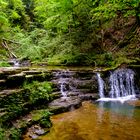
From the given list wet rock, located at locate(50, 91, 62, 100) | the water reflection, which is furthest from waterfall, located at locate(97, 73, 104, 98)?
wet rock, located at locate(50, 91, 62, 100)

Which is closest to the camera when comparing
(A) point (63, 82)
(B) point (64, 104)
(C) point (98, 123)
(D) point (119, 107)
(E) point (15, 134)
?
(E) point (15, 134)

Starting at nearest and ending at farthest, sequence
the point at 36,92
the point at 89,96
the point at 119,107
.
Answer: the point at 36,92 < the point at 119,107 < the point at 89,96

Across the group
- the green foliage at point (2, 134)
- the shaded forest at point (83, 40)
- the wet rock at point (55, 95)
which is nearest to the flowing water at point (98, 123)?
the green foliage at point (2, 134)

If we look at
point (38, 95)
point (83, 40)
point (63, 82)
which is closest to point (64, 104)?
point (38, 95)

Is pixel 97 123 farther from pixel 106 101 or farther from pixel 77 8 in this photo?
pixel 77 8

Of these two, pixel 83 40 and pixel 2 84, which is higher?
pixel 83 40

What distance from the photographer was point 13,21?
33188 mm

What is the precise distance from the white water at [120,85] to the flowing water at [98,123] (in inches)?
82.0

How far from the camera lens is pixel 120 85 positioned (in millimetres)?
15094

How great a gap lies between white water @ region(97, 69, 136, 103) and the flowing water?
82.0 inches

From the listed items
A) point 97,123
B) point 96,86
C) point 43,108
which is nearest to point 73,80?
point 96,86

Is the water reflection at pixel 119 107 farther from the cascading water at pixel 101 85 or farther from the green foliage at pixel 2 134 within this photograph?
the green foliage at pixel 2 134

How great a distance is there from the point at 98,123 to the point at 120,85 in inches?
233

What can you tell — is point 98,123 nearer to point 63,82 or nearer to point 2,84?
point 2,84
